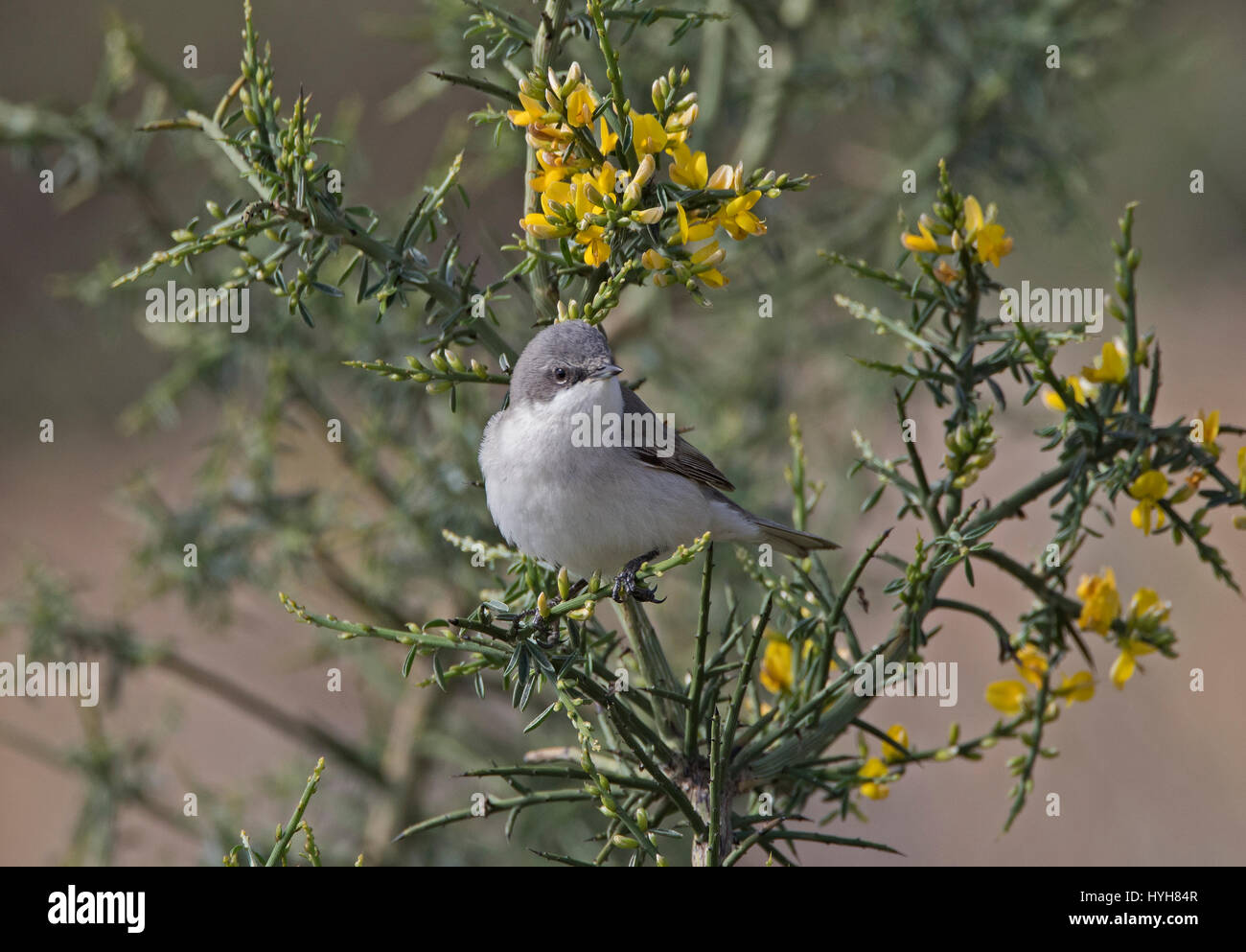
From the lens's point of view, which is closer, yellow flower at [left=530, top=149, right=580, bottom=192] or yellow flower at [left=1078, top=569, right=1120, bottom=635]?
yellow flower at [left=530, top=149, right=580, bottom=192]

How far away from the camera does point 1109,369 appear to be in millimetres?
2146

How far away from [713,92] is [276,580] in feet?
7.46

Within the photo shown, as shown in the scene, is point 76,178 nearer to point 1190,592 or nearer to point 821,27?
point 821,27

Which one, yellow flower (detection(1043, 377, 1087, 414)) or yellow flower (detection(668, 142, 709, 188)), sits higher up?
yellow flower (detection(668, 142, 709, 188))

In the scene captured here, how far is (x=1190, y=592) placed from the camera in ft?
28.5

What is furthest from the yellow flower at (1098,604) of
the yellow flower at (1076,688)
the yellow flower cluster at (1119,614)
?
the yellow flower at (1076,688)

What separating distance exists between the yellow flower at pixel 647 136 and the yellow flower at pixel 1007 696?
1.23m

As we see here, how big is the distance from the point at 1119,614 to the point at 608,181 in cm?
131

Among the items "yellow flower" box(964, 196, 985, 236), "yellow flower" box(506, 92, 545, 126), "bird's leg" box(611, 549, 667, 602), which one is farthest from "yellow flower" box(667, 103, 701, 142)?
"bird's leg" box(611, 549, 667, 602)

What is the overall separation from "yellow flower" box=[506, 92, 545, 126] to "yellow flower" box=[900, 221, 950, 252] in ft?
2.28

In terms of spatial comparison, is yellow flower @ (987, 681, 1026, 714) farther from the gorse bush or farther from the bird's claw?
the bird's claw

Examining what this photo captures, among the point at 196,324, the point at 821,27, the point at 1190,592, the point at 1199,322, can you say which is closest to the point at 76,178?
the point at 196,324

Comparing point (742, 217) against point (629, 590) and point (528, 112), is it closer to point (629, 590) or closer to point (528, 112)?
point (528, 112)

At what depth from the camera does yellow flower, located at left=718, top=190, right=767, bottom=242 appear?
6.23 ft
